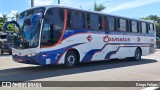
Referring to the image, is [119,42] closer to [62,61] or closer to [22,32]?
[62,61]

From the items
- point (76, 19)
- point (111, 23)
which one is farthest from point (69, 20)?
point (111, 23)

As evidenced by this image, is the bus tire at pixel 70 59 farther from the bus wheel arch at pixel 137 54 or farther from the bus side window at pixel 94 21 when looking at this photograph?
the bus wheel arch at pixel 137 54

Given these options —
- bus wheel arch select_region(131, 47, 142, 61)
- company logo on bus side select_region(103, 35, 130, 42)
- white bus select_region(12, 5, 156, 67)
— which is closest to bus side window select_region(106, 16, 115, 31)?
white bus select_region(12, 5, 156, 67)

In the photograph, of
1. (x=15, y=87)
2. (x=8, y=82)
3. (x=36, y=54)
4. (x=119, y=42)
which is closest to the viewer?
(x=15, y=87)

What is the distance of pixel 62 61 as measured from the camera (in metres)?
15.5

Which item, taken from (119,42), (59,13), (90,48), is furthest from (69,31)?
(119,42)

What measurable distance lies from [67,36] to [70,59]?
120 centimetres

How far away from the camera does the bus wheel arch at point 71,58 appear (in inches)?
627

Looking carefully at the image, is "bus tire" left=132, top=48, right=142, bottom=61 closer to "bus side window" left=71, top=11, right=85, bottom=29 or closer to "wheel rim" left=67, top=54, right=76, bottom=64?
"bus side window" left=71, top=11, right=85, bottom=29

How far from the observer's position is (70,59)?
16.1 m

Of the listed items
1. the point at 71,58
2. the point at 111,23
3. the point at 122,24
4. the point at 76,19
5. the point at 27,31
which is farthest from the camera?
the point at 122,24

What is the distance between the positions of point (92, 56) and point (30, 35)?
450 centimetres

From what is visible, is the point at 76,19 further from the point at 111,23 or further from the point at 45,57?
the point at 111,23

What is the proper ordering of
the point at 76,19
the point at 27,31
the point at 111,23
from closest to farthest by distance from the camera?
the point at 27,31 < the point at 76,19 < the point at 111,23
